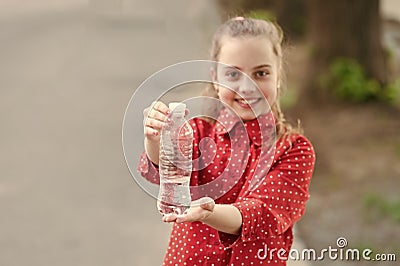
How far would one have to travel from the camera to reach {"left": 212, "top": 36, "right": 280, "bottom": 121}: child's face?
7.50 ft

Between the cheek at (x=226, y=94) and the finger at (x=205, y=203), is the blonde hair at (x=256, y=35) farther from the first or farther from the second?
the finger at (x=205, y=203)

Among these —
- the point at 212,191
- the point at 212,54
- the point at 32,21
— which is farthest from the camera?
the point at 32,21

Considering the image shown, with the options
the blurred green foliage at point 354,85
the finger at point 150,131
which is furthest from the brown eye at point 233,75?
the blurred green foliage at point 354,85

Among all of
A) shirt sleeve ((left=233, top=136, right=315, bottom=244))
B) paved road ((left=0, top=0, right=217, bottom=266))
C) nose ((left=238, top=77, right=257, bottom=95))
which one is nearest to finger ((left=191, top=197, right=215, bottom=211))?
shirt sleeve ((left=233, top=136, right=315, bottom=244))

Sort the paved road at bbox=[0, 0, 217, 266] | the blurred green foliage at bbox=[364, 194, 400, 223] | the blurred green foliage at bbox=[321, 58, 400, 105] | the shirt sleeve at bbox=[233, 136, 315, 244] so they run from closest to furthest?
the shirt sleeve at bbox=[233, 136, 315, 244] → the paved road at bbox=[0, 0, 217, 266] → the blurred green foliage at bbox=[364, 194, 400, 223] → the blurred green foliage at bbox=[321, 58, 400, 105]

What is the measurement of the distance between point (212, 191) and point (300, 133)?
0.34 meters

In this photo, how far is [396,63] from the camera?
769 centimetres

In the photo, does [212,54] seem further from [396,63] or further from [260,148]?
[396,63]

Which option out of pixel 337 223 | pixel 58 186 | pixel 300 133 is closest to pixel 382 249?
pixel 337 223

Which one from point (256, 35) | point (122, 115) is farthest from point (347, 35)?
point (256, 35)

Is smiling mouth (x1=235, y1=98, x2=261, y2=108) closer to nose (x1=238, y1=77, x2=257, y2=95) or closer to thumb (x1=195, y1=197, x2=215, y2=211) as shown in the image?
nose (x1=238, y1=77, x2=257, y2=95)

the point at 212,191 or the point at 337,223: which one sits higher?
the point at 337,223

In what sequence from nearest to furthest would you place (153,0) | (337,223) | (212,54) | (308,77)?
(212,54) → (337,223) → (308,77) → (153,0)

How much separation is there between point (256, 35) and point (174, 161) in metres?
0.46
